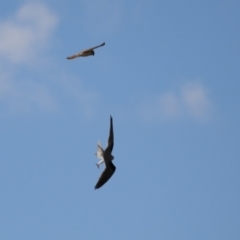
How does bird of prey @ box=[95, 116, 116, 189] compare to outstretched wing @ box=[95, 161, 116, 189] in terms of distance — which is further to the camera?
outstretched wing @ box=[95, 161, 116, 189]

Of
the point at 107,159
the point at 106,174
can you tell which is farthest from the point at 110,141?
the point at 106,174

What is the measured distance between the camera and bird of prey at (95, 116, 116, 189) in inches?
1705

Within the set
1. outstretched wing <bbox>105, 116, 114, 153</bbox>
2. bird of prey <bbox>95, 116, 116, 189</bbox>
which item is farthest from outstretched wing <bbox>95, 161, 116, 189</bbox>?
outstretched wing <bbox>105, 116, 114, 153</bbox>

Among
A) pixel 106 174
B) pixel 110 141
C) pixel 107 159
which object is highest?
pixel 110 141

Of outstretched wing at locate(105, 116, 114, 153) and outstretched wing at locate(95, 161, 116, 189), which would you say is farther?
outstretched wing at locate(95, 161, 116, 189)

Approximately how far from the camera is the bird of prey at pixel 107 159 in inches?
1705

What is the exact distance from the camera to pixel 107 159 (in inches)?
1710

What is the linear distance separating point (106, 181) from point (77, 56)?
6746mm

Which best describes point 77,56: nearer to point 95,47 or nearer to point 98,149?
point 95,47

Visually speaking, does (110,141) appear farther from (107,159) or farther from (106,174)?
(106,174)

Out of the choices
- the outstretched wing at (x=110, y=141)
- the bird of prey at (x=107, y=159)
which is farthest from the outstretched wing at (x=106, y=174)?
the outstretched wing at (x=110, y=141)

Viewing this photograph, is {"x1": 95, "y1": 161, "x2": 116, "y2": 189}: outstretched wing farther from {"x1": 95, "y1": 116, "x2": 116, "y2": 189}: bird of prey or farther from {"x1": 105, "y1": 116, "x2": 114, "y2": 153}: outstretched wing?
{"x1": 105, "y1": 116, "x2": 114, "y2": 153}: outstretched wing

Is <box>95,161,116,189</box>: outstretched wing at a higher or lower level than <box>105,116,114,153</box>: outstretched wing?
lower

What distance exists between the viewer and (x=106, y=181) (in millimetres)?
44250
